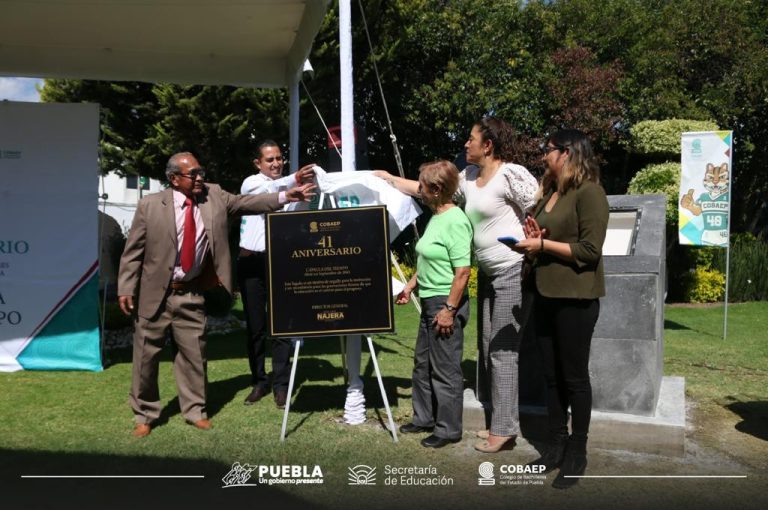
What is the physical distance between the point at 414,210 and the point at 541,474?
2.19 m

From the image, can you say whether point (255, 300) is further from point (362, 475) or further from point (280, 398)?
point (362, 475)

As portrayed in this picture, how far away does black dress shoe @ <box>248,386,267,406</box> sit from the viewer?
555 cm

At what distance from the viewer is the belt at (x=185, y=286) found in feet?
16.0

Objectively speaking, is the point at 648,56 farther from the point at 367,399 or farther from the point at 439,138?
the point at 367,399

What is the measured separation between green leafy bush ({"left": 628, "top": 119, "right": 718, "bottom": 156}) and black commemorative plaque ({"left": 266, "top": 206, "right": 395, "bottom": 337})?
11.7 metres

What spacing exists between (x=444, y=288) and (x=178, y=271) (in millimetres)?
1943

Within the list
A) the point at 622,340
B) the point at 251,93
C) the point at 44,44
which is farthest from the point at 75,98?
the point at 622,340

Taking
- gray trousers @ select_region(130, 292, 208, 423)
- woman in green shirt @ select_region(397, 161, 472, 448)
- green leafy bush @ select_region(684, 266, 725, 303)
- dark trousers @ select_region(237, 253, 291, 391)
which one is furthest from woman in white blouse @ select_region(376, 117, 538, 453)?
green leafy bush @ select_region(684, 266, 725, 303)

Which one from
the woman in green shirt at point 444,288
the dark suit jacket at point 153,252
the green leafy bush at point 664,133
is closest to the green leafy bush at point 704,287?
the green leafy bush at point 664,133

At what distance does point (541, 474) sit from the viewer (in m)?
3.88

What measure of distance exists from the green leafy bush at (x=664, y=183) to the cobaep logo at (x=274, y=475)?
11039 mm

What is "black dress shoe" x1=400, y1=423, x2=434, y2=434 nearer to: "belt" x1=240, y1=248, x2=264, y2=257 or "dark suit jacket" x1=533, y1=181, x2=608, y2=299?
"dark suit jacket" x1=533, y1=181, x2=608, y2=299

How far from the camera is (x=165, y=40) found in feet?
23.6

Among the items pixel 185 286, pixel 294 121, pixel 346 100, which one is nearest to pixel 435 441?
pixel 185 286
